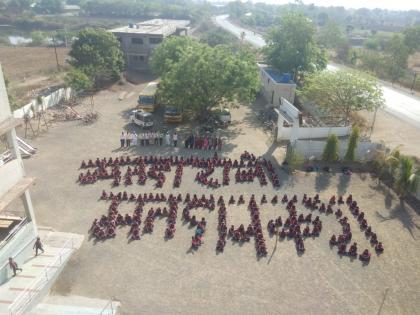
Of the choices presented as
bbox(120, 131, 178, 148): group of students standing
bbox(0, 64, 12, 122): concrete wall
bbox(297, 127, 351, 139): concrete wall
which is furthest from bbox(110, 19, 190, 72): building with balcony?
bbox(0, 64, 12, 122): concrete wall

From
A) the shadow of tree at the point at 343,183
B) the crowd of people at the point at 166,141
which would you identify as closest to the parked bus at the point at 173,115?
the crowd of people at the point at 166,141

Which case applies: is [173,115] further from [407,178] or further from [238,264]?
[407,178]

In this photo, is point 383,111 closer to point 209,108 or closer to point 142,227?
point 209,108

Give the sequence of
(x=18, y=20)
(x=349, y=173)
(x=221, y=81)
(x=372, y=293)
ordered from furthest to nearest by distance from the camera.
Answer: (x=18, y=20) < (x=221, y=81) < (x=349, y=173) < (x=372, y=293)

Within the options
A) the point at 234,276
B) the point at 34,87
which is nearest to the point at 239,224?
the point at 234,276

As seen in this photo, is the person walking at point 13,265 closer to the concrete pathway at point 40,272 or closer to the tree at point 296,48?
the concrete pathway at point 40,272

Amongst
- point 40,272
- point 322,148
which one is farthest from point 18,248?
point 322,148
